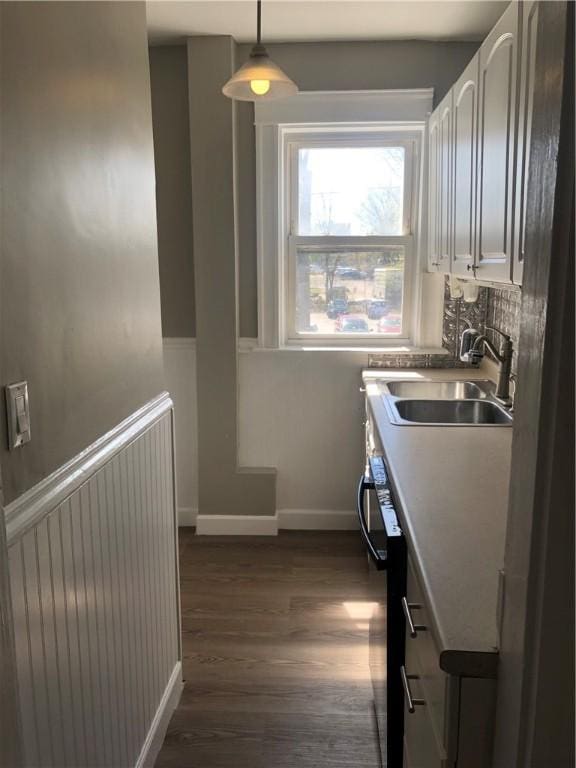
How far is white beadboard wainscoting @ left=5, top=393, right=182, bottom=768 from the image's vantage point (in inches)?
46.3

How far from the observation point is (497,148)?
6.22 feet

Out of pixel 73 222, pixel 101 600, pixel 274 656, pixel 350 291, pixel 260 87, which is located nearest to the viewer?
pixel 73 222

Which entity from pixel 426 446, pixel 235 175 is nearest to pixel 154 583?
pixel 426 446

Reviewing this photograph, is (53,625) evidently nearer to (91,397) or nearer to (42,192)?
(91,397)

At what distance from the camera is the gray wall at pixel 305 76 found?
128 inches

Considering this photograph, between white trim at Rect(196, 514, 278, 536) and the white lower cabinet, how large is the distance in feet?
7.46

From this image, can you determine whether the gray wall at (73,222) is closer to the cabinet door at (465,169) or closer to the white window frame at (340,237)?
the cabinet door at (465,169)

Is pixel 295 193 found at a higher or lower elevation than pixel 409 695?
higher

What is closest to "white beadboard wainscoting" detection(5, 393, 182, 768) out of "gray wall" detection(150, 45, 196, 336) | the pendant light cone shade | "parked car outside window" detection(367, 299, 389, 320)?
the pendant light cone shade

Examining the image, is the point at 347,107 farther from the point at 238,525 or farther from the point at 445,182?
the point at 238,525

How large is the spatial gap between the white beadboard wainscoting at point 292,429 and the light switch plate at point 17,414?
7.86 feet

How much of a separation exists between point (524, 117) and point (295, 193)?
1.99 metres

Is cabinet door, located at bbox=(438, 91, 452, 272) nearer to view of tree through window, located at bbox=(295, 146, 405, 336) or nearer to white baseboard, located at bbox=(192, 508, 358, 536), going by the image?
view of tree through window, located at bbox=(295, 146, 405, 336)

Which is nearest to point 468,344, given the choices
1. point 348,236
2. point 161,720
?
point 348,236
